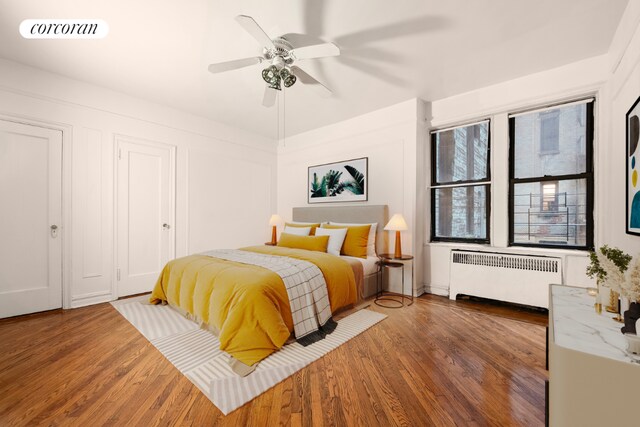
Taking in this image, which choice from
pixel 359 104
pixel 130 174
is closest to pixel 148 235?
pixel 130 174

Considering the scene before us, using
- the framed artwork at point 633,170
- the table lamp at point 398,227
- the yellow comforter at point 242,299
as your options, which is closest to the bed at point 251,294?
the yellow comforter at point 242,299

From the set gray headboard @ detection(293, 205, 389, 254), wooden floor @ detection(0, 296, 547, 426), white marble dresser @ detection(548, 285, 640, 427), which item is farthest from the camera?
gray headboard @ detection(293, 205, 389, 254)

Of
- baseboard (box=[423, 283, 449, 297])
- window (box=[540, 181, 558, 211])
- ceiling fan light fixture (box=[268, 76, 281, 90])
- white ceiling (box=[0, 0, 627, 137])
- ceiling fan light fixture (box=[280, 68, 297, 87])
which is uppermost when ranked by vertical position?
white ceiling (box=[0, 0, 627, 137])

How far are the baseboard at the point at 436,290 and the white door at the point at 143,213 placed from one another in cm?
382

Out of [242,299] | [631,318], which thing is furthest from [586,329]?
[242,299]

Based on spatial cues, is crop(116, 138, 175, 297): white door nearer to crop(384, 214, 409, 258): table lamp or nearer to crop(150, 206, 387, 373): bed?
crop(150, 206, 387, 373): bed

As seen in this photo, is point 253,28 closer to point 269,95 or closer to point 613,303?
point 269,95

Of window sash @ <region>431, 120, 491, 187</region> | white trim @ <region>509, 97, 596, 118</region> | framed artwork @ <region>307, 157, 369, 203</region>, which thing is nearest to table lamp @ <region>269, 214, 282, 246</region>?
framed artwork @ <region>307, 157, 369, 203</region>

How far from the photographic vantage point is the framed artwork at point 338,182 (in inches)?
168

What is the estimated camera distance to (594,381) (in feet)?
2.90

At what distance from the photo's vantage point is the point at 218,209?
4.67m

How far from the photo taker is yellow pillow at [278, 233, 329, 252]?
3623 millimetres

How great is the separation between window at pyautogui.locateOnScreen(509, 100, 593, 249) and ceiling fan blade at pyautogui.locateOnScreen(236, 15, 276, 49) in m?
3.02

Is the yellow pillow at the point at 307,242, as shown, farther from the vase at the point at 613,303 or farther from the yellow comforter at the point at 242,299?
the vase at the point at 613,303
